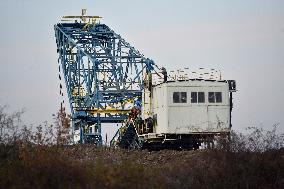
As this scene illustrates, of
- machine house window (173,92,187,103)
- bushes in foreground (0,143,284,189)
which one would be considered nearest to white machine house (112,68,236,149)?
machine house window (173,92,187,103)

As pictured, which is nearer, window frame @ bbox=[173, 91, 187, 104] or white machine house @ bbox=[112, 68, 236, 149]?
white machine house @ bbox=[112, 68, 236, 149]

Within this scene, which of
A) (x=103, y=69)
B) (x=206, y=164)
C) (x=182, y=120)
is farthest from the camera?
(x=103, y=69)

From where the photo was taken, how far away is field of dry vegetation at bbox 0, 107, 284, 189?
17.0 meters

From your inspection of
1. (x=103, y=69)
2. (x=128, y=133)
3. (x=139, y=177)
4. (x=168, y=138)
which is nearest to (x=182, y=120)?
(x=168, y=138)

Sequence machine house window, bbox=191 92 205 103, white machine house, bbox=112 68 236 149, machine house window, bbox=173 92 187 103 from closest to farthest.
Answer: white machine house, bbox=112 68 236 149 < machine house window, bbox=173 92 187 103 < machine house window, bbox=191 92 205 103

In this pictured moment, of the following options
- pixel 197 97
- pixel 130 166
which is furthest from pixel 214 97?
pixel 130 166

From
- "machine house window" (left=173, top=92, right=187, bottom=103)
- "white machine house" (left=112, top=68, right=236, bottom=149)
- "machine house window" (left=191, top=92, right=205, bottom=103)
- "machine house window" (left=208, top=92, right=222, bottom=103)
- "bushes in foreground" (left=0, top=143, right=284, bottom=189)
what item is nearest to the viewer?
"bushes in foreground" (left=0, top=143, right=284, bottom=189)

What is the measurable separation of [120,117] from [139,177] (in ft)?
91.8

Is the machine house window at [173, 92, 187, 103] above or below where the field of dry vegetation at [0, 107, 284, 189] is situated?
above

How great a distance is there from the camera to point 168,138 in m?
31.0

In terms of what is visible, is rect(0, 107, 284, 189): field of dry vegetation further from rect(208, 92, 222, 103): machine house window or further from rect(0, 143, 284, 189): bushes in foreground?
rect(208, 92, 222, 103): machine house window

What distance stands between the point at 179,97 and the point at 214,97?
5.48ft

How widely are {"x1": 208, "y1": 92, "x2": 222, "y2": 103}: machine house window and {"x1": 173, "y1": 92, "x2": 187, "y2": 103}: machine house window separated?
1.17 m

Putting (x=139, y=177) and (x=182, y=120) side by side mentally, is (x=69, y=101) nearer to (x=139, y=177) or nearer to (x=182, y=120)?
(x=182, y=120)
